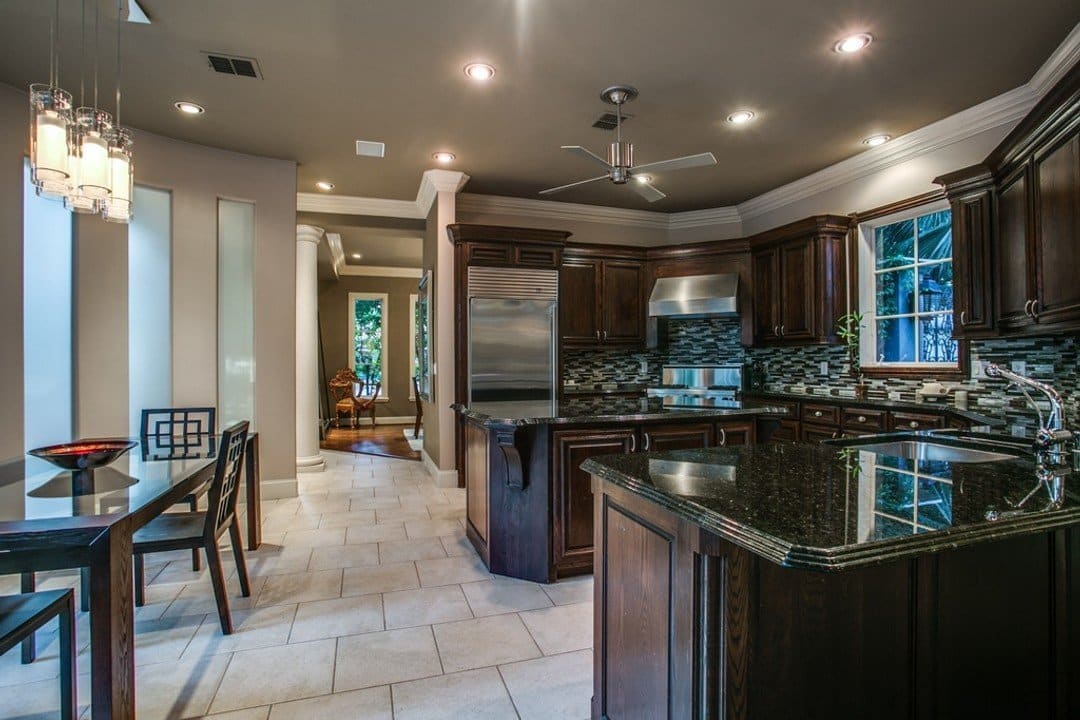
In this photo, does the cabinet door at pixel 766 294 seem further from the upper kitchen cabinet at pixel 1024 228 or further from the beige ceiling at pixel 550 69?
the upper kitchen cabinet at pixel 1024 228

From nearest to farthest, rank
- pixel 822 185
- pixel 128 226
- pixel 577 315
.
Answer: pixel 128 226, pixel 822 185, pixel 577 315

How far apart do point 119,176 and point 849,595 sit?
2984 millimetres

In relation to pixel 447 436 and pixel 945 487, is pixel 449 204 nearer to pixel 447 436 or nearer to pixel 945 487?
pixel 447 436

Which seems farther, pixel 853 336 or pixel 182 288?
pixel 853 336

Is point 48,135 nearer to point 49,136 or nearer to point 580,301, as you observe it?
point 49,136

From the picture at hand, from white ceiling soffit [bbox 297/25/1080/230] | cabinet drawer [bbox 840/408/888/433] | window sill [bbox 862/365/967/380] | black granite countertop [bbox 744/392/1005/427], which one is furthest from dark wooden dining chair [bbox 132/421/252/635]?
window sill [bbox 862/365/967/380]

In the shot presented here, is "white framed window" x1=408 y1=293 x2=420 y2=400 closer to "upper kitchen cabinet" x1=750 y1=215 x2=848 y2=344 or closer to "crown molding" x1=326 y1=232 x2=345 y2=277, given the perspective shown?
"crown molding" x1=326 y1=232 x2=345 y2=277

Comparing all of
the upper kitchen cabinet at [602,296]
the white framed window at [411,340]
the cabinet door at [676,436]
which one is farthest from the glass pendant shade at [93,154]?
the white framed window at [411,340]

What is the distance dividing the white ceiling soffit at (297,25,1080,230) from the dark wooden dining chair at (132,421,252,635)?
320cm

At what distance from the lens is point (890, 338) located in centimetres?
440

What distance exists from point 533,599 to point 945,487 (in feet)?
6.38

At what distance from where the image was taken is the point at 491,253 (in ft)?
16.4

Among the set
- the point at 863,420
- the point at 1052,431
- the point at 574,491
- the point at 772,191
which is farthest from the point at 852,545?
the point at 772,191

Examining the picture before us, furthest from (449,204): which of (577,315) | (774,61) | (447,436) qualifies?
(774,61)
